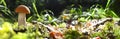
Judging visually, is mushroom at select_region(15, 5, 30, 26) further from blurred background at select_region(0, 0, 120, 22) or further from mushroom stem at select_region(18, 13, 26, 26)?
blurred background at select_region(0, 0, 120, 22)

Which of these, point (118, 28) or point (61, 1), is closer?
point (118, 28)

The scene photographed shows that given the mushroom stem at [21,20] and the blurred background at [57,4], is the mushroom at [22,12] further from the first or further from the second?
the blurred background at [57,4]

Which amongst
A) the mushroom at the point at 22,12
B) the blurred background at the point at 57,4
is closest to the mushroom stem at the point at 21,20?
the mushroom at the point at 22,12

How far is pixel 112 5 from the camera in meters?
4.30

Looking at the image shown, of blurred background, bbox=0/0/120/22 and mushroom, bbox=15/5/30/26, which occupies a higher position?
blurred background, bbox=0/0/120/22

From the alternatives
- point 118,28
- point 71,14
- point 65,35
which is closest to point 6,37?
point 65,35

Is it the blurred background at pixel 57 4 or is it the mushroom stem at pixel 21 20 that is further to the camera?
the blurred background at pixel 57 4

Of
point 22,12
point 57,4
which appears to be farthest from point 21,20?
point 57,4

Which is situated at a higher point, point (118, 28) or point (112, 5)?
point (112, 5)

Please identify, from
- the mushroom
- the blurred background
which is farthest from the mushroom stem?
the blurred background

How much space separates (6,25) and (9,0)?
9.49 ft

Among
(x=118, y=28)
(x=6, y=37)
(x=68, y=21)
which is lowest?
(x=6, y=37)

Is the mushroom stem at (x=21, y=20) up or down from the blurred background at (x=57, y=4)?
down

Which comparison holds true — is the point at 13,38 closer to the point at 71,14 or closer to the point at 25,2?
the point at 71,14
